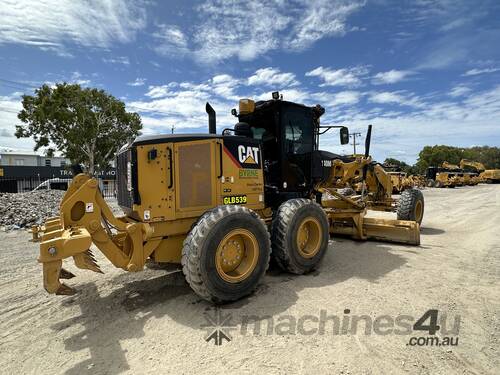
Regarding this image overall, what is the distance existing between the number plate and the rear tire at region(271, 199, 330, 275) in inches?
21.9

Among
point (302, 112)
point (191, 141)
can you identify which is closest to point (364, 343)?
point (191, 141)

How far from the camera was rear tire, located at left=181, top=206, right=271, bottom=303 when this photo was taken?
12.6ft

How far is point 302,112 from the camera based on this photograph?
6516 mm

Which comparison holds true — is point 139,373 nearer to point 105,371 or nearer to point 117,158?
point 105,371

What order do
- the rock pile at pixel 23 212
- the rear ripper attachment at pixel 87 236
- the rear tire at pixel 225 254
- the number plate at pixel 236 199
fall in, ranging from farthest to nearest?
the rock pile at pixel 23 212, the number plate at pixel 236 199, the rear tire at pixel 225 254, the rear ripper attachment at pixel 87 236

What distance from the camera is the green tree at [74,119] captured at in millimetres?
24047

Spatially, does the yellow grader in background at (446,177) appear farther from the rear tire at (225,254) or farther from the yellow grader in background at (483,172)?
the rear tire at (225,254)

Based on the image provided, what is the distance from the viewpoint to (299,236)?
5367 millimetres

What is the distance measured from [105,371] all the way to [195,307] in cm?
134

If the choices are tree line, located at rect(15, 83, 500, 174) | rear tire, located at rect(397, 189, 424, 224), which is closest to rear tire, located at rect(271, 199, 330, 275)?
rear tire, located at rect(397, 189, 424, 224)

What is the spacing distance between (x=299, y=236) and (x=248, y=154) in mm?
1547

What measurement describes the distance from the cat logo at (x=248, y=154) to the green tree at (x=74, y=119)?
22.2 m

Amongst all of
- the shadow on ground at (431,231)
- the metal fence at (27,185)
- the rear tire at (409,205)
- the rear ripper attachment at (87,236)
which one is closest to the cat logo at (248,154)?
the rear ripper attachment at (87,236)

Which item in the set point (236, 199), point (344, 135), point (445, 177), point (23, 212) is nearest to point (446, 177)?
point (445, 177)
